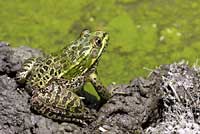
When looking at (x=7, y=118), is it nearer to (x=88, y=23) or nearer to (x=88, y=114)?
(x=88, y=114)

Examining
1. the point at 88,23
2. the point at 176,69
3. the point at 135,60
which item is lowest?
the point at 176,69

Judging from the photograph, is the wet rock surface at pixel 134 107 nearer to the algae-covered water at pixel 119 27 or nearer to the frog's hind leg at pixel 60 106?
the frog's hind leg at pixel 60 106

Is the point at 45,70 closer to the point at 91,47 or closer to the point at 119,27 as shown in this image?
the point at 91,47

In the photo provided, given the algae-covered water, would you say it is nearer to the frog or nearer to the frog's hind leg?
the frog

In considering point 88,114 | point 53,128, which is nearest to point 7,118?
point 53,128

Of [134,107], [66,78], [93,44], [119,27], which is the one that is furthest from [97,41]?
[119,27]

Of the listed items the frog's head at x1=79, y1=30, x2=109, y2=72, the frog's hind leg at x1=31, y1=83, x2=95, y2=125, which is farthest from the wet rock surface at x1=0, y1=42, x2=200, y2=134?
the frog's head at x1=79, y1=30, x2=109, y2=72

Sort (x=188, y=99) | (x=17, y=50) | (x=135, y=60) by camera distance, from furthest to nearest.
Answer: (x=135, y=60), (x=17, y=50), (x=188, y=99)
